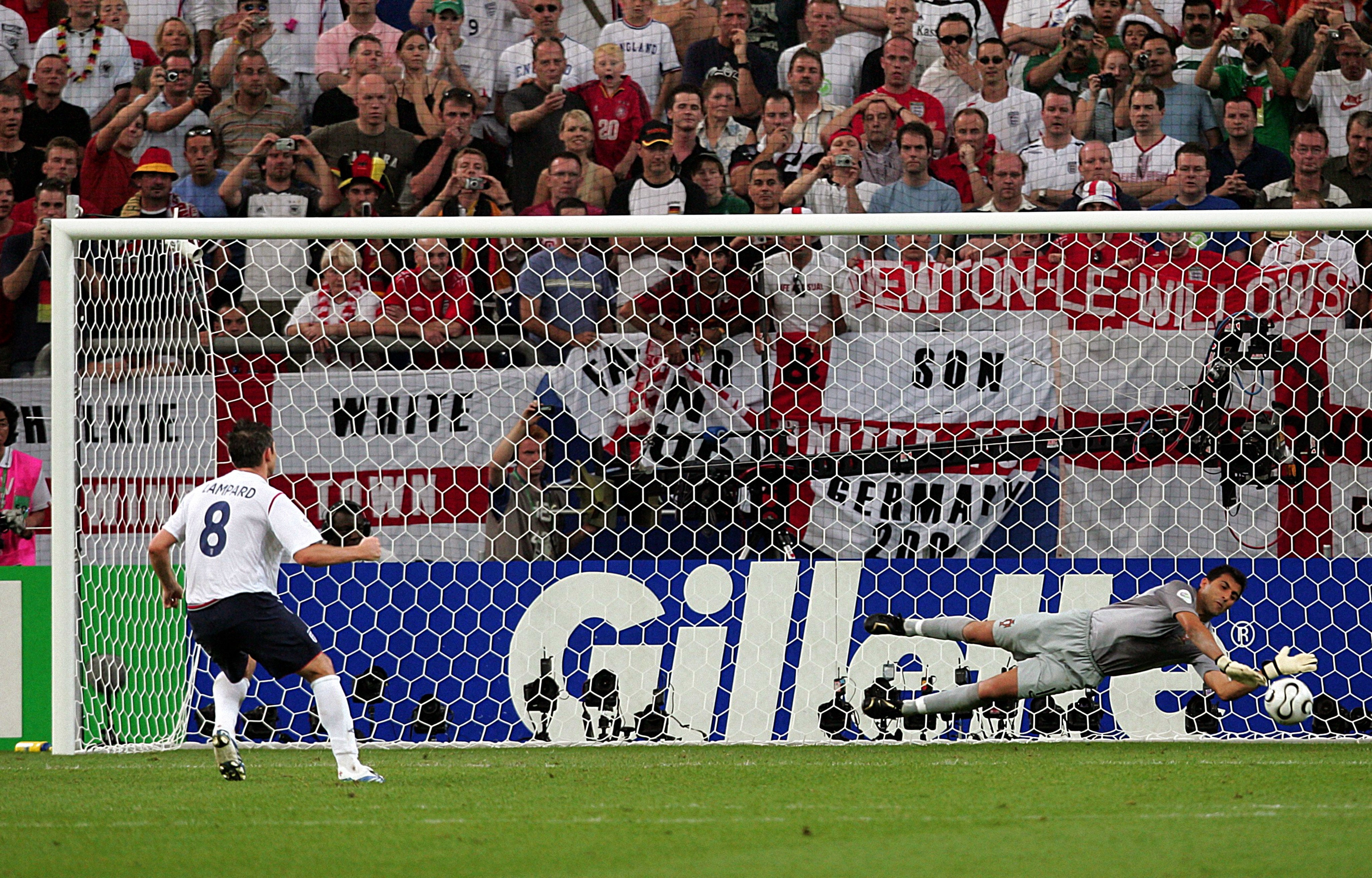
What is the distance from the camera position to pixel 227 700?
5500 mm

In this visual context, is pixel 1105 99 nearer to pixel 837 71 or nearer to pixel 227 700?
pixel 837 71

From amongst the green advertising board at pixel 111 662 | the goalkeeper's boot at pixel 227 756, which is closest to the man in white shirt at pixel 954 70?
the green advertising board at pixel 111 662

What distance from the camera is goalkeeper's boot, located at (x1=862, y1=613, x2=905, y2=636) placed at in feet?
20.7

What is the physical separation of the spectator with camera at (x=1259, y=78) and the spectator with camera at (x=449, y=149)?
4576mm

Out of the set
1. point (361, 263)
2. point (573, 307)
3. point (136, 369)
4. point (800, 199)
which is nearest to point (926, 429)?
point (573, 307)

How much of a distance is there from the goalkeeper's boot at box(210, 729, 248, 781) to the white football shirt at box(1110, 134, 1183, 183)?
6662mm

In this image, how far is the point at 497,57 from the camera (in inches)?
411

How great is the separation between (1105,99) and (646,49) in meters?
3.19

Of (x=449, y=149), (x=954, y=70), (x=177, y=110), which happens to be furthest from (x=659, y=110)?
(x=177, y=110)

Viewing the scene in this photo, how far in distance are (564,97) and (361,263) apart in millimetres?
2667

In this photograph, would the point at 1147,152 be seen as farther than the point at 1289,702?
Yes

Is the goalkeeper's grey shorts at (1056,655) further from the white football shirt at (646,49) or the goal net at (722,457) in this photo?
the white football shirt at (646,49)

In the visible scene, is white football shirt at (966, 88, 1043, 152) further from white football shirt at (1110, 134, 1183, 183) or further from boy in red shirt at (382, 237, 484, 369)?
boy in red shirt at (382, 237, 484, 369)

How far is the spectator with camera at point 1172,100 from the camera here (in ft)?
31.7
